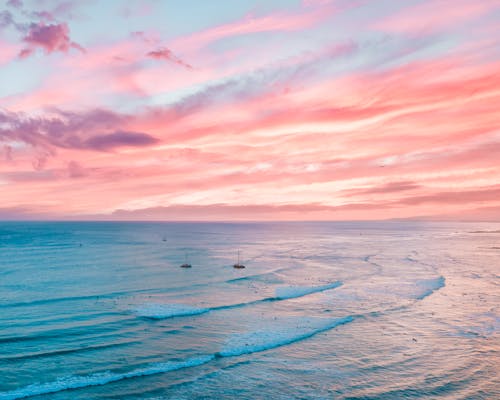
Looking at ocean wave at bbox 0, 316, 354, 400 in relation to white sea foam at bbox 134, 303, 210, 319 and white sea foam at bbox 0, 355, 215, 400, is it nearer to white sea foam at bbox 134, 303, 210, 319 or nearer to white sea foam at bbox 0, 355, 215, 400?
white sea foam at bbox 0, 355, 215, 400

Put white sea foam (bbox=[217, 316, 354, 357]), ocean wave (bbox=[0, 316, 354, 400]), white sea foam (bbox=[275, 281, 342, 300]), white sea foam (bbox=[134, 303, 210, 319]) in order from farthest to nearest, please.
→ white sea foam (bbox=[275, 281, 342, 300]), white sea foam (bbox=[134, 303, 210, 319]), white sea foam (bbox=[217, 316, 354, 357]), ocean wave (bbox=[0, 316, 354, 400])

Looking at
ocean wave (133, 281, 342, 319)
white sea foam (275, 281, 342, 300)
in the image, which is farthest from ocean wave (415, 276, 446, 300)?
ocean wave (133, 281, 342, 319)

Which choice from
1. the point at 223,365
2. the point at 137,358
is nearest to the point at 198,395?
the point at 223,365

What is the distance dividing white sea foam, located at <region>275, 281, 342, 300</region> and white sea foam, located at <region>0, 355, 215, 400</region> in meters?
24.3

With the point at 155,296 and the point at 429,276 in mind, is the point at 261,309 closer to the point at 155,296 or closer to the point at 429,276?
the point at 155,296

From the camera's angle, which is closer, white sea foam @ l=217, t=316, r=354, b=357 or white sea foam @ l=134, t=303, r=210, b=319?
white sea foam @ l=217, t=316, r=354, b=357

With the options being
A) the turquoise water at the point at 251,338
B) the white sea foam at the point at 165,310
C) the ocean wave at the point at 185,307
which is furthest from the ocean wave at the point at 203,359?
the ocean wave at the point at 185,307

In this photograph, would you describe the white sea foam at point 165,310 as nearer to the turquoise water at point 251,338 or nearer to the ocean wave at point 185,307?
the ocean wave at point 185,307

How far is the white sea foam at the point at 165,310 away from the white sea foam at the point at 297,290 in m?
12.8

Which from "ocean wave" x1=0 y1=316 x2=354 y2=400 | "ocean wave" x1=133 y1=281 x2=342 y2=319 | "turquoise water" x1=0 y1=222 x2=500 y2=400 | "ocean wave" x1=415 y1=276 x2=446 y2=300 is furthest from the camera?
"ocean wave" x1=415 y1=276 x2=446 y2=300

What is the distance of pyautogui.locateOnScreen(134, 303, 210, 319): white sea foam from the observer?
3991cm

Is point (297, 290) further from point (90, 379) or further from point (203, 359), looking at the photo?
point (90, 379)

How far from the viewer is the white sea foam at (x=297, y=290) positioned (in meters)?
50.6

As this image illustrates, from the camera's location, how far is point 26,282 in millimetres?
61656
